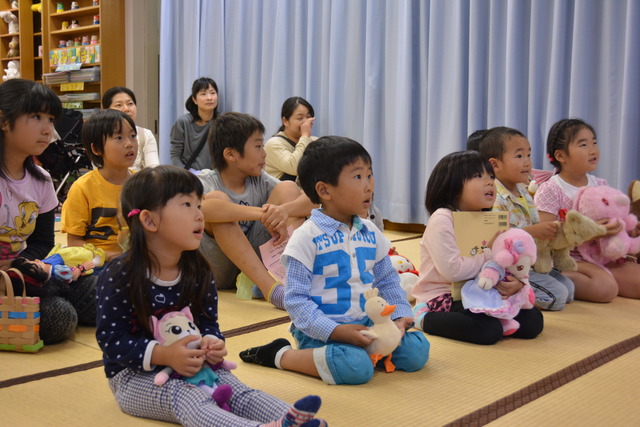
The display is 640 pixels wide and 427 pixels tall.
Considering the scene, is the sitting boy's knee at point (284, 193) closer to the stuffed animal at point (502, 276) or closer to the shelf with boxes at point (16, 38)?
the stuffed animal at point (502, 276)

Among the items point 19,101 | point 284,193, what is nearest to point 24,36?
point 284,193

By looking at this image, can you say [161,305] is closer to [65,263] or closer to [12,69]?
[65,263]

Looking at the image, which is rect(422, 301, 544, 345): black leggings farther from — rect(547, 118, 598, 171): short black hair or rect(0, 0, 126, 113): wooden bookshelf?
rect(0, 0, 126, 113): wooden bookshelf

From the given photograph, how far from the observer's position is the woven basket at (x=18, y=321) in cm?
155

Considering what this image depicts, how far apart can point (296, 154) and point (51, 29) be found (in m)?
3.86

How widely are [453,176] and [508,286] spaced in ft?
1.08

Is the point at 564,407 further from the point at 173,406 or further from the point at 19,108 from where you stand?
the point at 19,108

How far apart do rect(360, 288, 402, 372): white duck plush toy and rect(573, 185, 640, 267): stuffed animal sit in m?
1.14

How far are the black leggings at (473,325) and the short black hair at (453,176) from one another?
28cm

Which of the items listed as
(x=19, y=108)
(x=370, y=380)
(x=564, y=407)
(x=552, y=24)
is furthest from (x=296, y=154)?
(x=564, y=407)

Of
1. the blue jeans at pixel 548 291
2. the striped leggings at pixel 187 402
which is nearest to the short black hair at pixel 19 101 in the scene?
the striped leggings at pixel 187 402

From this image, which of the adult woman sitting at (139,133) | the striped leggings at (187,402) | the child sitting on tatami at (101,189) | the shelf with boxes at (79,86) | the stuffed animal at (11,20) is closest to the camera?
the striped leggings at (187,402)

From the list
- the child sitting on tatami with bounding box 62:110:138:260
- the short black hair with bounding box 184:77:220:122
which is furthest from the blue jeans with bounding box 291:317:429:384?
the short black hair with bounding box 184:77:220:122

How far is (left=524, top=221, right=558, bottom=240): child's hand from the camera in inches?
80.9
